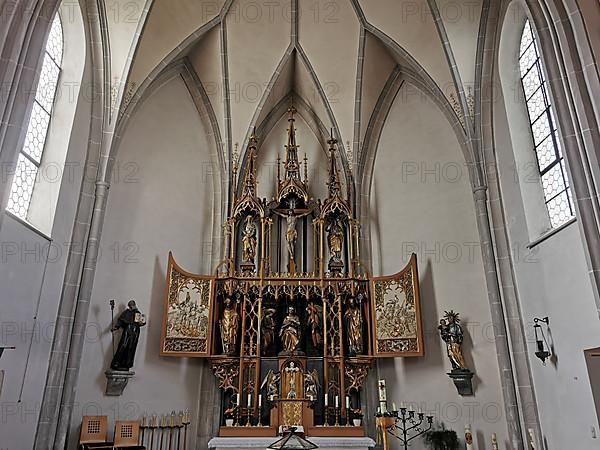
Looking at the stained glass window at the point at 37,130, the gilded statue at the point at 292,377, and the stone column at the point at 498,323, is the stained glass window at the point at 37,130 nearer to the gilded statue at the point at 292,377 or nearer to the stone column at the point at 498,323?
the gilded statue at the point at 292,377

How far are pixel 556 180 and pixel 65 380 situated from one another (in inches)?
359

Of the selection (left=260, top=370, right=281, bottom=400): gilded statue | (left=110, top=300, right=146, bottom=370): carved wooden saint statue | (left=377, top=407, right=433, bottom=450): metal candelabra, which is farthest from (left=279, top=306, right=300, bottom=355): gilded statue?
(left=110, top=300, right=146, bottom=370): carved wooden saint statue

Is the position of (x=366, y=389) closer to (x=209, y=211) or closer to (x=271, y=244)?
(x=271, y=244)

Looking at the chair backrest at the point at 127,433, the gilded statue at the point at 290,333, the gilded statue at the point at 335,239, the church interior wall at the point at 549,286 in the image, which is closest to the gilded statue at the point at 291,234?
the gilded statue at the point at 335,239

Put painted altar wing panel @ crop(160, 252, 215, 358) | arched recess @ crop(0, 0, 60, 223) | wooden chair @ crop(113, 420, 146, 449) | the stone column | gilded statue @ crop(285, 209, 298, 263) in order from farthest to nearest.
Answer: gilded statue @ crop(285, 209, 298, 263) → painted altar wing panel @ crop(160, 252, 215, 358) → wooden chair @ crop(113, 420, 146, 449) → the stone column → arched recess @ crop(0, 0, 60, 223)

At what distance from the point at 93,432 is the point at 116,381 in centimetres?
97

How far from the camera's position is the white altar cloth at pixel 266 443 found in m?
9.36

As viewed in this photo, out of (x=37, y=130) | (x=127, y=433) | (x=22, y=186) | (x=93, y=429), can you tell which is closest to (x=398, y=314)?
(x=127, y=433)

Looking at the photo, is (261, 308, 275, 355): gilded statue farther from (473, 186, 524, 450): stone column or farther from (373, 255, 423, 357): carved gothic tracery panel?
(473, 186, 524, 450): stone column

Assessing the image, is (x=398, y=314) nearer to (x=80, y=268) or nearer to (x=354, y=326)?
(x=354, y=326)

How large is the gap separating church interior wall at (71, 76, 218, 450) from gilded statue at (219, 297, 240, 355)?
986 millimetres

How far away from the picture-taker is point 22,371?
786 cm

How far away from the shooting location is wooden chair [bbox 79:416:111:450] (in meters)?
8.86

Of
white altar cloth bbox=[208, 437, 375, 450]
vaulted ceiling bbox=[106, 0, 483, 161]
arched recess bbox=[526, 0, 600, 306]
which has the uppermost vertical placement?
vaulted ceiling bbox=[106, 0, 483, 161]
